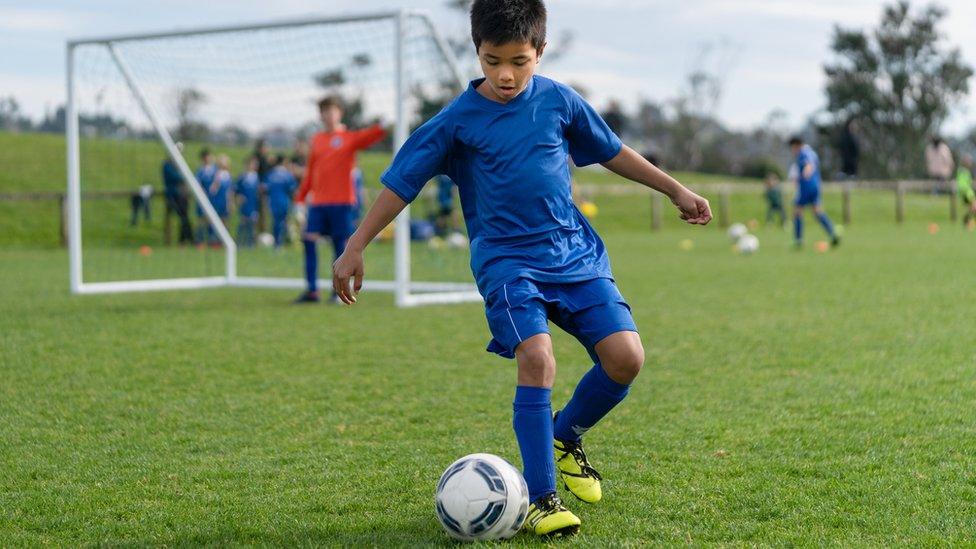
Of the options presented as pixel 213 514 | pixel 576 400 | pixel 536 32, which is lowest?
pixel 213 514

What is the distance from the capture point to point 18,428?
5215mm

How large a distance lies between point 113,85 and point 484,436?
378 inches

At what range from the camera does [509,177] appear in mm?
3670

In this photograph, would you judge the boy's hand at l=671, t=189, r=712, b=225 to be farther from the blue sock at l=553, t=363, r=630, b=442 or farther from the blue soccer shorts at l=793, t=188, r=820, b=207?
the blue soccer shorts at l=793, t=188, r=820, b=207

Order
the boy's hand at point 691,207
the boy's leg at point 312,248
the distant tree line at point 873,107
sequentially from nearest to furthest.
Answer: the boy's hand at point 691,207
the boy's leg at point 312,248
the distant tree line at point 873,107

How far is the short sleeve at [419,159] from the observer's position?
3680 mm

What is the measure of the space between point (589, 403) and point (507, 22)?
52.9 inches

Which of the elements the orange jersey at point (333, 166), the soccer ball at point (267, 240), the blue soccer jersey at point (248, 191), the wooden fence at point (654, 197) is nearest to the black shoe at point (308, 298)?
the orange jersey at point (333, 166)

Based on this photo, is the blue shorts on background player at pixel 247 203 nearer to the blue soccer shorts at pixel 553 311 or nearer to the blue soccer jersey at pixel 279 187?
the blue soccer jersey at pixel 279 187

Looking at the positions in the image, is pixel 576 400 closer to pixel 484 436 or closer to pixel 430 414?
pixel 484 436

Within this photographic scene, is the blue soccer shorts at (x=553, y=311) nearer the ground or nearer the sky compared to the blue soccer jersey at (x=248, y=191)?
nearer the ground

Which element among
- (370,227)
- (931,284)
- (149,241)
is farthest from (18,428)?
(149,241)

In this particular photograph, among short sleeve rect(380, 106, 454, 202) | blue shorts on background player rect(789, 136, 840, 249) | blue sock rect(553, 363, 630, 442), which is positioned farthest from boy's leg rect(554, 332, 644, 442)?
blue shorts on background player rect(789, 136, 840, 249)

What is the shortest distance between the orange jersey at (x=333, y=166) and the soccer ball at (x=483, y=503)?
7521 millimetres
